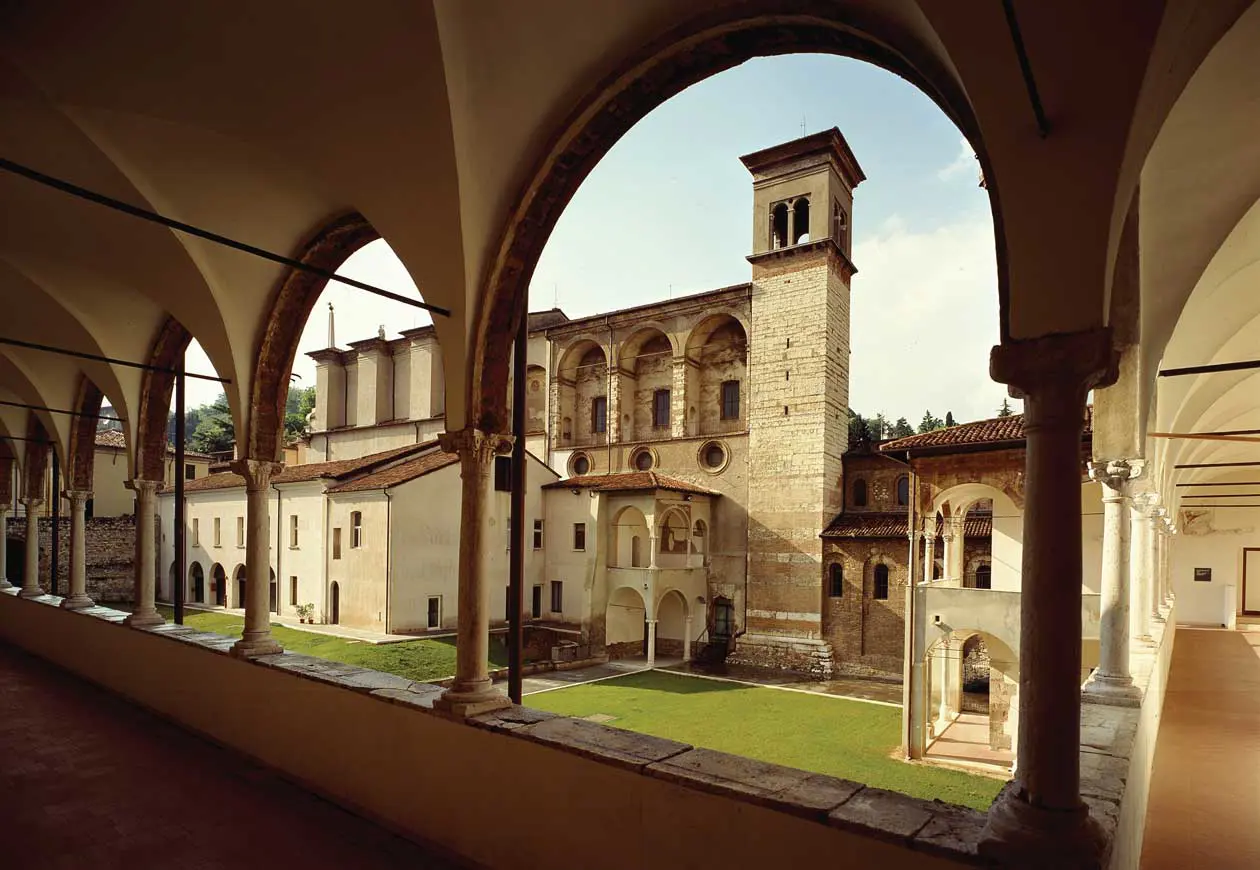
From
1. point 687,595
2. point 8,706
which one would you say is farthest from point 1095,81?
point 687,595

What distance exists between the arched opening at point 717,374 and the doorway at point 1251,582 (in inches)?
769

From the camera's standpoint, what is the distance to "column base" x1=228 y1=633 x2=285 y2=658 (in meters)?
6.39

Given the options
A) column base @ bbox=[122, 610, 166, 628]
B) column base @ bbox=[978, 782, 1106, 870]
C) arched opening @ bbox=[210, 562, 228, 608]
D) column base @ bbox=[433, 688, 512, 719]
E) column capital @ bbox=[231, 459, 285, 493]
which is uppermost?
column capital @ bbox=[231, 459, 285, 493]

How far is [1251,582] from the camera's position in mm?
26719

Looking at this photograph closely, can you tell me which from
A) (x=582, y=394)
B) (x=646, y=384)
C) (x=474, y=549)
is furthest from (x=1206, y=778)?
(x=582, y=394)

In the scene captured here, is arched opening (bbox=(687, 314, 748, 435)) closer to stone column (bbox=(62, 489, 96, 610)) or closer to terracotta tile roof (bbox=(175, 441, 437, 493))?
terracotta tile roof (bbox=(175, 441, 437, 493))

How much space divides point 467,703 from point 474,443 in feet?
5.53

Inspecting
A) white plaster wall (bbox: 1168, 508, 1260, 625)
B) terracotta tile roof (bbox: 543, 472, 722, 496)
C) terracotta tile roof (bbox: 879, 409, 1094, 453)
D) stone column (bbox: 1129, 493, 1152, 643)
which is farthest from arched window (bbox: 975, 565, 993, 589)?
stone column (bbox: 1129, 493, 1152, 643)

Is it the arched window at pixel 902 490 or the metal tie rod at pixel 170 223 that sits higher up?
the metal tie rod at pixel 170 223

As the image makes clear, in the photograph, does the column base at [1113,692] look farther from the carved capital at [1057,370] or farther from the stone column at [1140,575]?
the carved capital at [1057,370]

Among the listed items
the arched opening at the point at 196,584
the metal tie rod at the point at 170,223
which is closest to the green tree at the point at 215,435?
the arched opening at the point at 196,584

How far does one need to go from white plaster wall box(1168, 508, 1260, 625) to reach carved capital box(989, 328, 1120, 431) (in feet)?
87.2

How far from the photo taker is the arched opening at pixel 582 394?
95.2ft

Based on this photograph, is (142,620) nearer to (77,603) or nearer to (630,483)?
(77,603)
